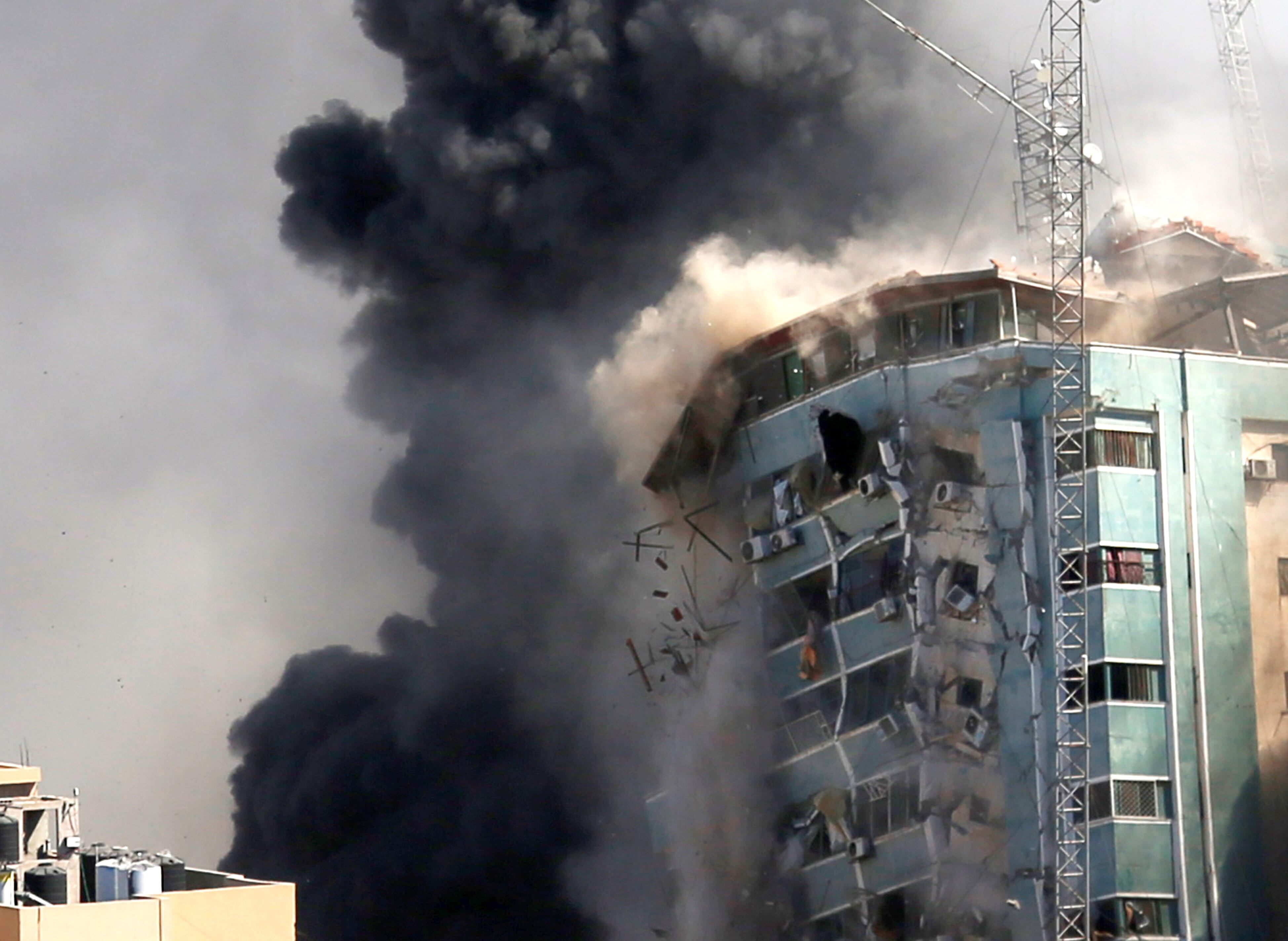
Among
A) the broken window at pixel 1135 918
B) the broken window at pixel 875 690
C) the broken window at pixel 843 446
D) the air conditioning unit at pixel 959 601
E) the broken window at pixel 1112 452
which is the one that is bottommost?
the broken window at pixel 1135 918

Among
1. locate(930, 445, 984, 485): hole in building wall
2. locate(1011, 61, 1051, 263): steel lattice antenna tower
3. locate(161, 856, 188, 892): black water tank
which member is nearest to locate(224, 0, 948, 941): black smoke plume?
locate(1011, 61, 1051, 263): steel lattice antenna tower

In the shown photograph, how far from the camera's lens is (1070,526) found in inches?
1618

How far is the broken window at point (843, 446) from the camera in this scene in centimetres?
4447

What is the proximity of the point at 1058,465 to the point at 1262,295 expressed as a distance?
7.55 meters

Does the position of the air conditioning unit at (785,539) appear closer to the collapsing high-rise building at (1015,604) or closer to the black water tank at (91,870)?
the collapsing high-rise building at (1015,604)

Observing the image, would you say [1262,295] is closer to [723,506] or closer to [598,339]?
[723,506]

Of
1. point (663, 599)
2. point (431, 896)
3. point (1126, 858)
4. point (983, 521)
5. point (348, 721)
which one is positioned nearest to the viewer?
point (1126, 858)

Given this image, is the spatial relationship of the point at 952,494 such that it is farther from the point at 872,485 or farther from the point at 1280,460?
the point at 1280,460

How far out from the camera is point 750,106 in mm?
57469

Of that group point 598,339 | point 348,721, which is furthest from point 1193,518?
point 348,721

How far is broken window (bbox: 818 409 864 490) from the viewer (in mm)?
44469

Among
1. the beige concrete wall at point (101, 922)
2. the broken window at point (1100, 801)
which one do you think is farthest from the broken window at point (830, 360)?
the beige concrete wall at point (101, 922)

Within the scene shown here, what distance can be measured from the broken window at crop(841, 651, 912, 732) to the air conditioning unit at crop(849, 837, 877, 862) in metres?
2.43

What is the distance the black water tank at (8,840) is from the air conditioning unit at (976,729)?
19362 millimetres
